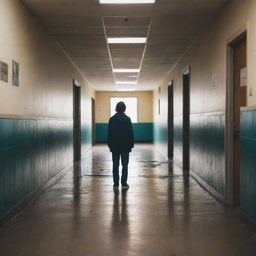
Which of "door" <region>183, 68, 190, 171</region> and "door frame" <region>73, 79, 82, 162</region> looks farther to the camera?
"door frame" <region>73, 79, 82, 162</region>

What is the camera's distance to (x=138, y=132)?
69.3 ft

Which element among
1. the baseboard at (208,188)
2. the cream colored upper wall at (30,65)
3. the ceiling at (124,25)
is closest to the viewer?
the cream colored upper wall at (30,65)

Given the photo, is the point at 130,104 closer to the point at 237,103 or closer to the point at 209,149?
the point at 209,149

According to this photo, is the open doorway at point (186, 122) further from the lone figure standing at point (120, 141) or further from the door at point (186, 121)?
the lone figure standing at point (120, 141)

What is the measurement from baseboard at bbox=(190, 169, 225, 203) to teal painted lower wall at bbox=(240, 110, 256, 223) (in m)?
1.07

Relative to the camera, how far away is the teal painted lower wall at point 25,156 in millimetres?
4367

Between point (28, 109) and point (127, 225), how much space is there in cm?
229

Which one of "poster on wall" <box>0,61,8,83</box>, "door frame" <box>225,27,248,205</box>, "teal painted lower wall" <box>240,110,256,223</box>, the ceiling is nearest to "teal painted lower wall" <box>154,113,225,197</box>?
"door frame" <box>225,27,248,205</box>

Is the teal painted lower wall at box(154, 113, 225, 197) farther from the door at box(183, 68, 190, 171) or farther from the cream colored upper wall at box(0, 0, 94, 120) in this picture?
the cream colored upper wall at box(0, 0, 94, 120)

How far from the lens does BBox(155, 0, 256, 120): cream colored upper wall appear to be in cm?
434

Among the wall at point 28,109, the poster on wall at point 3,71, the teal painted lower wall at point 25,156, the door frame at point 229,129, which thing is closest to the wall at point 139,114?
the wall at point 28,109

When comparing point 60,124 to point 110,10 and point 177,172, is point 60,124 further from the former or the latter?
point 110,10

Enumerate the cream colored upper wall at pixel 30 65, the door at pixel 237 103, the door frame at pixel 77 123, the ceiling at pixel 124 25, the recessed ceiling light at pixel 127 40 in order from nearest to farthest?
1. the cream colored upper wall at pixel 30 65
2. the door at pixel 237 103
3. the ceiling at pixel 124 25
4. the recessed ceiling light at pixel 127 40
5. the door frame at pixel 77 123

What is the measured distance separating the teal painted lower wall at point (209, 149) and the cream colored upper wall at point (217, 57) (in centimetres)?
18
